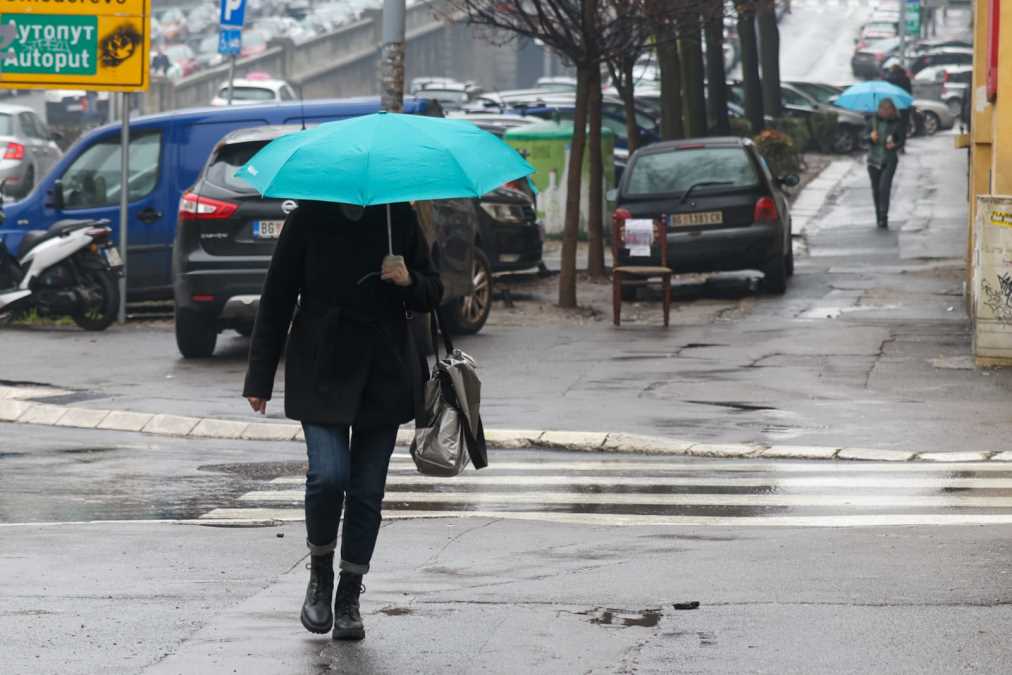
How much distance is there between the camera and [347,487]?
6.82 m

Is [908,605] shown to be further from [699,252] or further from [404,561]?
[699,252]

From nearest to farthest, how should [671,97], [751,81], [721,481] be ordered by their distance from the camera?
[721,481]
[671,97]
[751,81]

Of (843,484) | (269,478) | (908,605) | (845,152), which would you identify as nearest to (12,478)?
(269,478)

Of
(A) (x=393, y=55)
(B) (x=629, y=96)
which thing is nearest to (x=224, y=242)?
(A) (x=393, y=55)

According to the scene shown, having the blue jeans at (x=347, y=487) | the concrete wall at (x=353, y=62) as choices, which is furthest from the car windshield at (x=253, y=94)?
the blue jeans at (x=347, y=487)

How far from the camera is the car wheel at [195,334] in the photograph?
16.2m

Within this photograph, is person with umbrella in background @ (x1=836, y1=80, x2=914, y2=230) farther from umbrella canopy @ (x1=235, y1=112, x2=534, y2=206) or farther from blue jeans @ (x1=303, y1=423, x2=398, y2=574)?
blue jeans @ (x1=303, y1=423, x2=398, y2=574)

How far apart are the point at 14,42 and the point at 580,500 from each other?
11.4m

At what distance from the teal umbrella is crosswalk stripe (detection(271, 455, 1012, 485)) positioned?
3.97 metres

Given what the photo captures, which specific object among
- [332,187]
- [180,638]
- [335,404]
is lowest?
[180,638]

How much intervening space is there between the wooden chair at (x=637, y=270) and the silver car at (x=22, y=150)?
46.5ft

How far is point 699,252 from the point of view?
21.2 meters

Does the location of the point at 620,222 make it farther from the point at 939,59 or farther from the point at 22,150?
the point at 939,59

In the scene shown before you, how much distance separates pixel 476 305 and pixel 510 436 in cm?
574
